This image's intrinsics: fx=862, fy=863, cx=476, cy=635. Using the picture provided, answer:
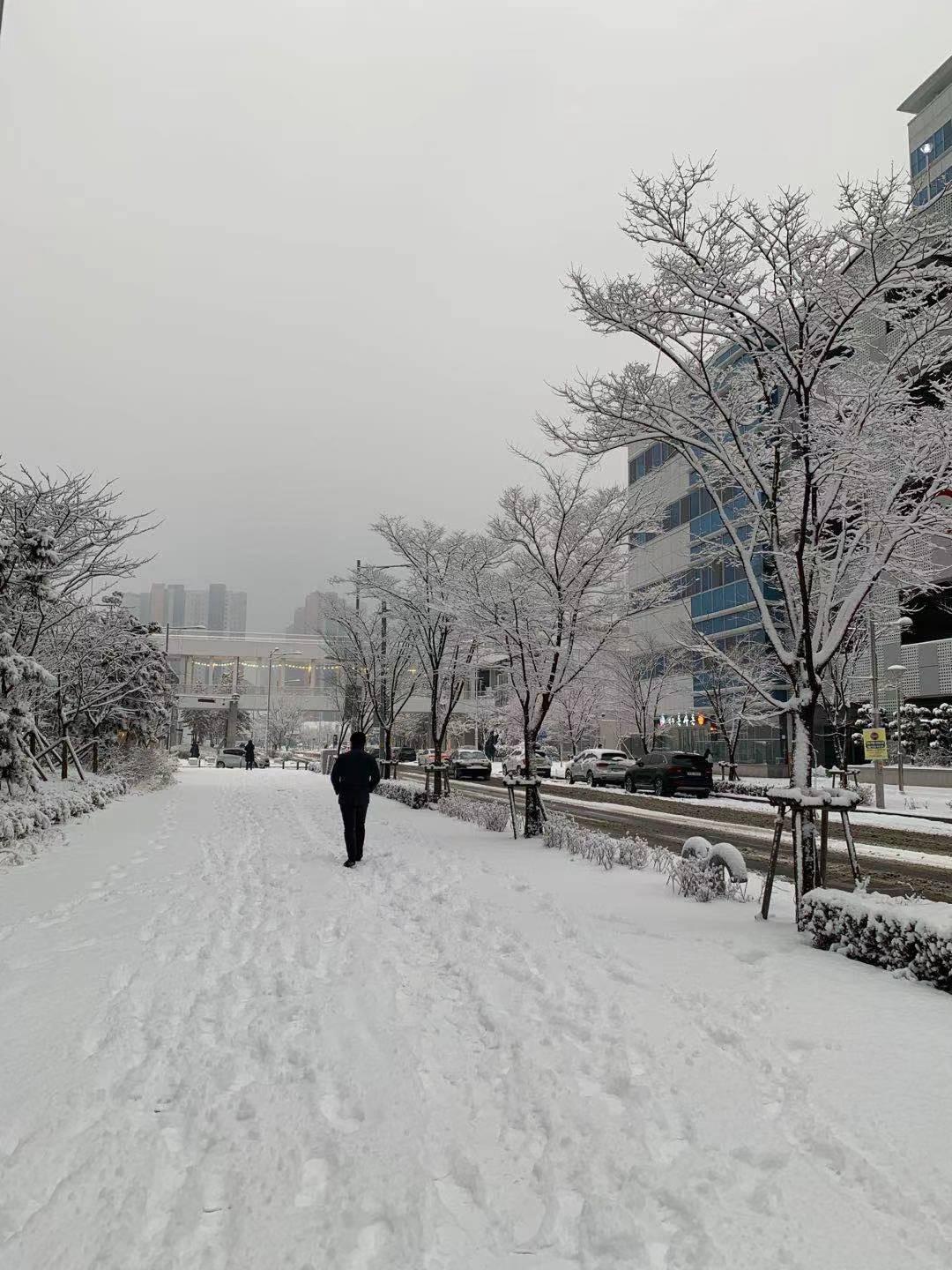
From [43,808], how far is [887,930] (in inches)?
506

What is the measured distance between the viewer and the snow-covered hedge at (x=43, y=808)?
37.9 ft

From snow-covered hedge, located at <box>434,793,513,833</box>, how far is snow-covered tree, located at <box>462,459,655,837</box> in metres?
1.20

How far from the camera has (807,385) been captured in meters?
7.75

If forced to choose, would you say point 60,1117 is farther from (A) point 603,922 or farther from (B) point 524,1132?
(A) point 603,922

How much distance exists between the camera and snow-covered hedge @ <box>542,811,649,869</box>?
1094 cm

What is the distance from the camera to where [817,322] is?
7996mm

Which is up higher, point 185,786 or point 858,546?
point 858,546

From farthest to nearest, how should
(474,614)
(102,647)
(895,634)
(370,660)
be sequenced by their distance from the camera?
1. (895,634)
2. (370,660)
3. (102,647)
4. (474,614)

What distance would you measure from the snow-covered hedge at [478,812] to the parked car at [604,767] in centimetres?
1778

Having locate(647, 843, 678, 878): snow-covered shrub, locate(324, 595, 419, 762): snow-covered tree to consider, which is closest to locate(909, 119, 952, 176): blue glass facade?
locate(324, 595, 419, 762): snow-covered tree

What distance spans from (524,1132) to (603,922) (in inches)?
162

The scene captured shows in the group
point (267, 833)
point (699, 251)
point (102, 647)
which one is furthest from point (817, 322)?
point (102, 647)

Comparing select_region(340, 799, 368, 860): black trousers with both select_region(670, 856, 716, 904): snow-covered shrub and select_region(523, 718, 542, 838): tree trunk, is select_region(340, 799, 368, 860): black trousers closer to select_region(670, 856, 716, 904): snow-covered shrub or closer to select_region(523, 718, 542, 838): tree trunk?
select_region(523, 718, 542, 838): tree trunk

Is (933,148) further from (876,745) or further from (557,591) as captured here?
(557,591)
